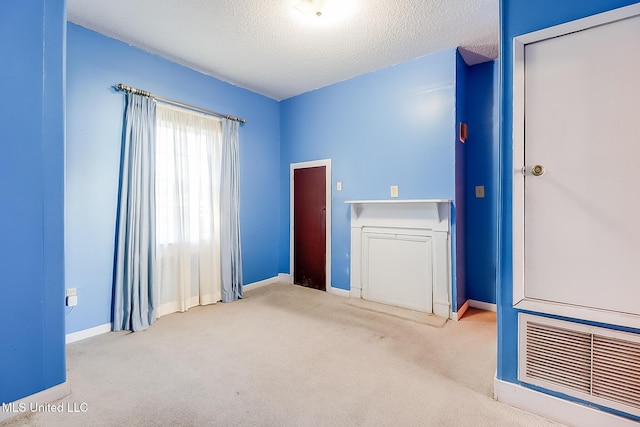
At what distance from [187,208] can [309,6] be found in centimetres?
229

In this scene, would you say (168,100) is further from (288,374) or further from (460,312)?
(460,312)

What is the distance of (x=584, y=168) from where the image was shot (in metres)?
1.43

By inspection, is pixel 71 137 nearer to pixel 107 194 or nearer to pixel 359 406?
pixel 107 194

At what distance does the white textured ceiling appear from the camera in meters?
2.22

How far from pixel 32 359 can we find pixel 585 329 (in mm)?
2965

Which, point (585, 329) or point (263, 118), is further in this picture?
point (263, 118)

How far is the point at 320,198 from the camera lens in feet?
12.9

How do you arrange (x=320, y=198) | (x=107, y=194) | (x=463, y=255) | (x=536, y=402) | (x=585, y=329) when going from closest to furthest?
1. (x=585, y=329)
2. (x=536, y=402)
3. (x=107, y=194)
4. (x=463, y=255)
5. (x=320, y=198)

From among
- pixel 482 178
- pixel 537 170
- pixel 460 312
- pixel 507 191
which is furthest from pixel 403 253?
pixel 537 170

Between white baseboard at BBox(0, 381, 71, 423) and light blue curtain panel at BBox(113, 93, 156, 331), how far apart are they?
0.93 m

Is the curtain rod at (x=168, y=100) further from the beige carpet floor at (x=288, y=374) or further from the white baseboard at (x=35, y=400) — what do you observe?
the white baseboard at (x=35, y=400)

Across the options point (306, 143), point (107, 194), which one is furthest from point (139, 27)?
point (306, 143)

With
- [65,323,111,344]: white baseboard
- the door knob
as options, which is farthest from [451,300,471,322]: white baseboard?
[65,323,111,344]: white baseboard

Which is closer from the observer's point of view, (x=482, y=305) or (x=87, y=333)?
(x=87, y=333)
